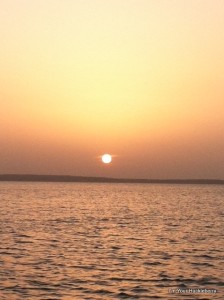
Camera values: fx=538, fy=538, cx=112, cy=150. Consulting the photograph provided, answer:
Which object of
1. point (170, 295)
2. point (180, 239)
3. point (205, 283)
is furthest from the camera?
point (180, 239)

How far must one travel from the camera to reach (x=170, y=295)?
29.6 meters

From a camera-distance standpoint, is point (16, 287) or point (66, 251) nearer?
point (16, 287)

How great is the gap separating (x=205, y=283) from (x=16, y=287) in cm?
1132

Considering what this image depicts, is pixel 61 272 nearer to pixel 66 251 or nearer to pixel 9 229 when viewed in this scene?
pixel 66 251

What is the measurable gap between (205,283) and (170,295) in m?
3.97

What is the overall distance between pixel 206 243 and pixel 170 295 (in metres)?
23.0

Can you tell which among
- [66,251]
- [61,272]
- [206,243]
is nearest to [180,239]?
[206,243]

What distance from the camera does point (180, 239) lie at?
5516 centimetres

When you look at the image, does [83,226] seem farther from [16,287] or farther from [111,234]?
[16,287]

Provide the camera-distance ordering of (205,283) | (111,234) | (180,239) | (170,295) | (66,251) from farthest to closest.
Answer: (111,234) → (180,239) → (66,251) → (205,283) → (170,295)

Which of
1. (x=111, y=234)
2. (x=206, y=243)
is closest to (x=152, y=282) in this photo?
(x=206, y=243)

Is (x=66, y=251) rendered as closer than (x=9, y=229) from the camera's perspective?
Yes

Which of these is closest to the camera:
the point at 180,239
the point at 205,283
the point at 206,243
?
the point at 205,283

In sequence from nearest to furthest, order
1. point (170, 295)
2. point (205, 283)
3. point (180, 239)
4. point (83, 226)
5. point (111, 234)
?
point (170, 295) < point (205, 283) < point (180, 239) < point (111, 234) < point (83, 226)
